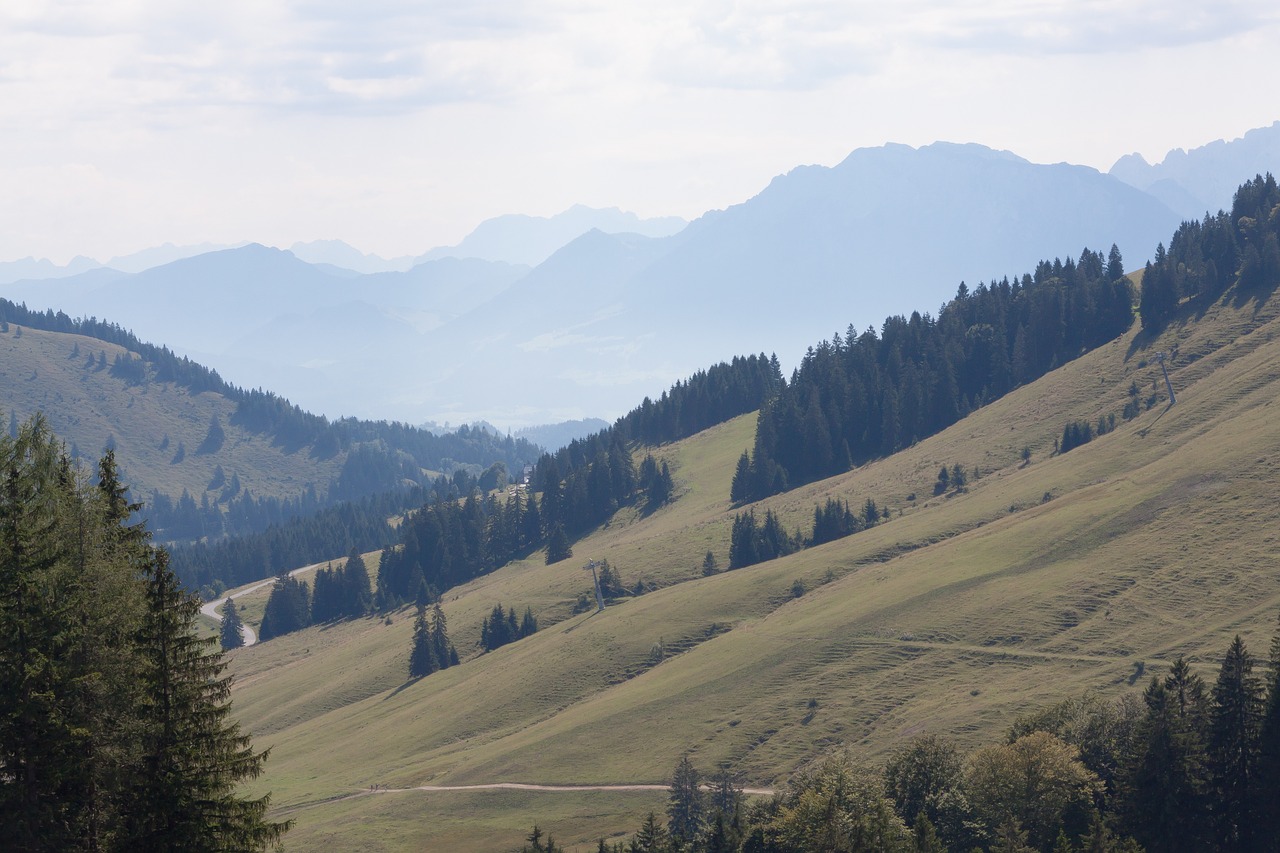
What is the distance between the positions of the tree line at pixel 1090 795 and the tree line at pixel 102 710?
33687 millimetres

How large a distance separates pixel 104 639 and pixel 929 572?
386 ft

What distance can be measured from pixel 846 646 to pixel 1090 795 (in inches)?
2145

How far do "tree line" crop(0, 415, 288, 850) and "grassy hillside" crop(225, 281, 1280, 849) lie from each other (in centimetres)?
7068

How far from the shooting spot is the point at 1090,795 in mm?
68062

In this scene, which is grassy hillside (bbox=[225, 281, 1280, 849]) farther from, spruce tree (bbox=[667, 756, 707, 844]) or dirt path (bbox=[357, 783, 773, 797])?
spruce tree (bbox=[667, 756, 707, 844])

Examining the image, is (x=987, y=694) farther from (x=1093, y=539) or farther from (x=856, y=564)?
(x=856, y=564)

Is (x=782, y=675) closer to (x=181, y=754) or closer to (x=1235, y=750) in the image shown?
(x=1235, y=750)

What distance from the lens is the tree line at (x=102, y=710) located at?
28.6m

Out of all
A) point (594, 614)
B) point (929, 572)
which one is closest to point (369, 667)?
point (594, 614)

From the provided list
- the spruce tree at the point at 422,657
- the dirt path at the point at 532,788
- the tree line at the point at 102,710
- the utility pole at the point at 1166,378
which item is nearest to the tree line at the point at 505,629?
the spruce tree at the point at 422,657

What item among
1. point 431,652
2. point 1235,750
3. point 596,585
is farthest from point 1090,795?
point 431,652

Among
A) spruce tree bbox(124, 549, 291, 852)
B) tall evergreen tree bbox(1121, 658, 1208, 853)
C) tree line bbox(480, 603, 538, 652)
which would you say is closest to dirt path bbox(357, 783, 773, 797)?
tall evergreen tree bbox(1121, 658, 1208, 853)

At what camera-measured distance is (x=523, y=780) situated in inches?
4360

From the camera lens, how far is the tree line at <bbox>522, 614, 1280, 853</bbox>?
61.6 metres
